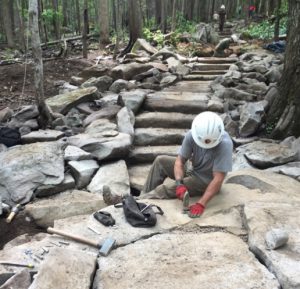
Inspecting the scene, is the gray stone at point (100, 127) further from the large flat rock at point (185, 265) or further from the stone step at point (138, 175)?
the large flat rock at point (185, 265)

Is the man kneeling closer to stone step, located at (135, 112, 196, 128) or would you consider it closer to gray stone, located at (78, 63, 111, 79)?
stone step, located at (135, 112, 196, 128)

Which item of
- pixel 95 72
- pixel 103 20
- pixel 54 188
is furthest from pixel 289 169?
pixel 103 20

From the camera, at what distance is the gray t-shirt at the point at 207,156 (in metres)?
4.57

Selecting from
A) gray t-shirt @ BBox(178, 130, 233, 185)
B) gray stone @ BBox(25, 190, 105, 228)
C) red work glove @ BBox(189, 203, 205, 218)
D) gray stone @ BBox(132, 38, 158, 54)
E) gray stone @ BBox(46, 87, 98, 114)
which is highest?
gray t-shirt @ BBox(178, 130, 233, 185)

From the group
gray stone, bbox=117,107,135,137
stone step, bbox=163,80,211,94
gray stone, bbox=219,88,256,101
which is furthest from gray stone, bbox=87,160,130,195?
stone step, bbox=163,80,211,94

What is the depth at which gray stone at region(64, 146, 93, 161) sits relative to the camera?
6355 millimetres

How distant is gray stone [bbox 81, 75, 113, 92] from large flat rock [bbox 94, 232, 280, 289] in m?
6.59

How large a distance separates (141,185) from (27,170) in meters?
1.68

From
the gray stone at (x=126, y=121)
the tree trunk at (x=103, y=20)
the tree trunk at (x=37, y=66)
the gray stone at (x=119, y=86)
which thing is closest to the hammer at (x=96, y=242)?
the gray stone at (x=126, y=121)

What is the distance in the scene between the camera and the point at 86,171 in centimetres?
616

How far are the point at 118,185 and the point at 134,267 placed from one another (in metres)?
2.50

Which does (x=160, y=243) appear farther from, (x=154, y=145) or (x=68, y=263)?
(x=154, y=145)

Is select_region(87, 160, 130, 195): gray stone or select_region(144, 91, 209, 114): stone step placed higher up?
select_region(144, 91, 209, 114): stone step

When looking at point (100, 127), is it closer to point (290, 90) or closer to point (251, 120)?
point (251, 120)
